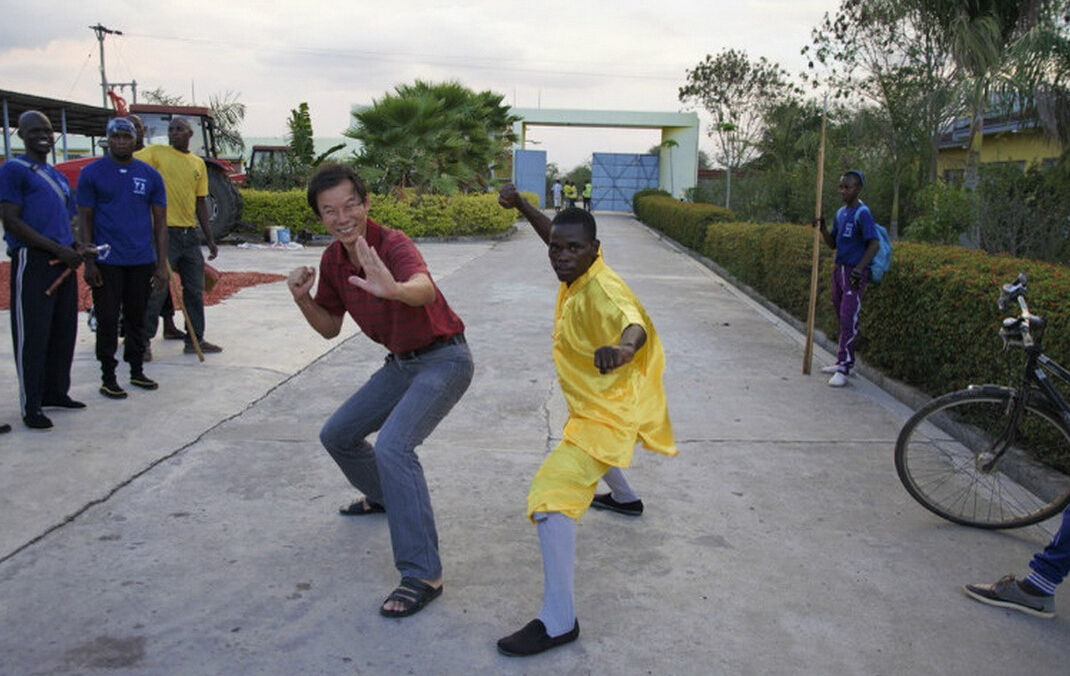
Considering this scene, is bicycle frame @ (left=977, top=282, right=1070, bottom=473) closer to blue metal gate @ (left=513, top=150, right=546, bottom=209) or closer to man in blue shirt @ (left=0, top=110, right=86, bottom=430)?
man in blue shirt @ (left=0, top=110, right=86, bottom=430)

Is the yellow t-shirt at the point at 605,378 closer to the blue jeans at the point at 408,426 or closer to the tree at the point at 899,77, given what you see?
the blue jeans at the point at 408,426

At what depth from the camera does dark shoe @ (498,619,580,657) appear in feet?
9.30

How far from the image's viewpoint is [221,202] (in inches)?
643

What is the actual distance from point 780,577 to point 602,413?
116cm

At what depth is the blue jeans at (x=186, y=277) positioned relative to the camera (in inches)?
271

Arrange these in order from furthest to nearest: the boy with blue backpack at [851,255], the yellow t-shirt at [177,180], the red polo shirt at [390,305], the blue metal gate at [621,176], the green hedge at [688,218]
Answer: the blue metal gate at [621,176], the green hedge at [688,218], the yellow t-shirt at [177,180], the boy with blue backpack at [851,255], the red polo shirt at [390,305]

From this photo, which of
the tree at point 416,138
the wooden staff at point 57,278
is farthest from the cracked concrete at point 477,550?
the tree at point 416,138

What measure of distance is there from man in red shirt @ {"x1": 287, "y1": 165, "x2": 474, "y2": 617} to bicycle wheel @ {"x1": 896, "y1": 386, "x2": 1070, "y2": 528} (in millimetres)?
2420

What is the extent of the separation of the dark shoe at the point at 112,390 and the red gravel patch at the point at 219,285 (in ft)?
11.1

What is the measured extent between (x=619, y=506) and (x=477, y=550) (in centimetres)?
79

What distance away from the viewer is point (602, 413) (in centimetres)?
298

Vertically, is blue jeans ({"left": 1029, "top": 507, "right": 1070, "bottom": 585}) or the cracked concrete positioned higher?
blue jeans ({"left": 1029, "top": 507, "right": 1070, "bottom": 585})

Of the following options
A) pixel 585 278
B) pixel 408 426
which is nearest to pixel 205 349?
pixel 408 426

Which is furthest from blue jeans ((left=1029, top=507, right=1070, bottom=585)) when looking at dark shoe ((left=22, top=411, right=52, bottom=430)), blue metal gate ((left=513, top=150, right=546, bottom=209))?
blue metal gate ((left=513, top=150, right=546, bottom=209))
